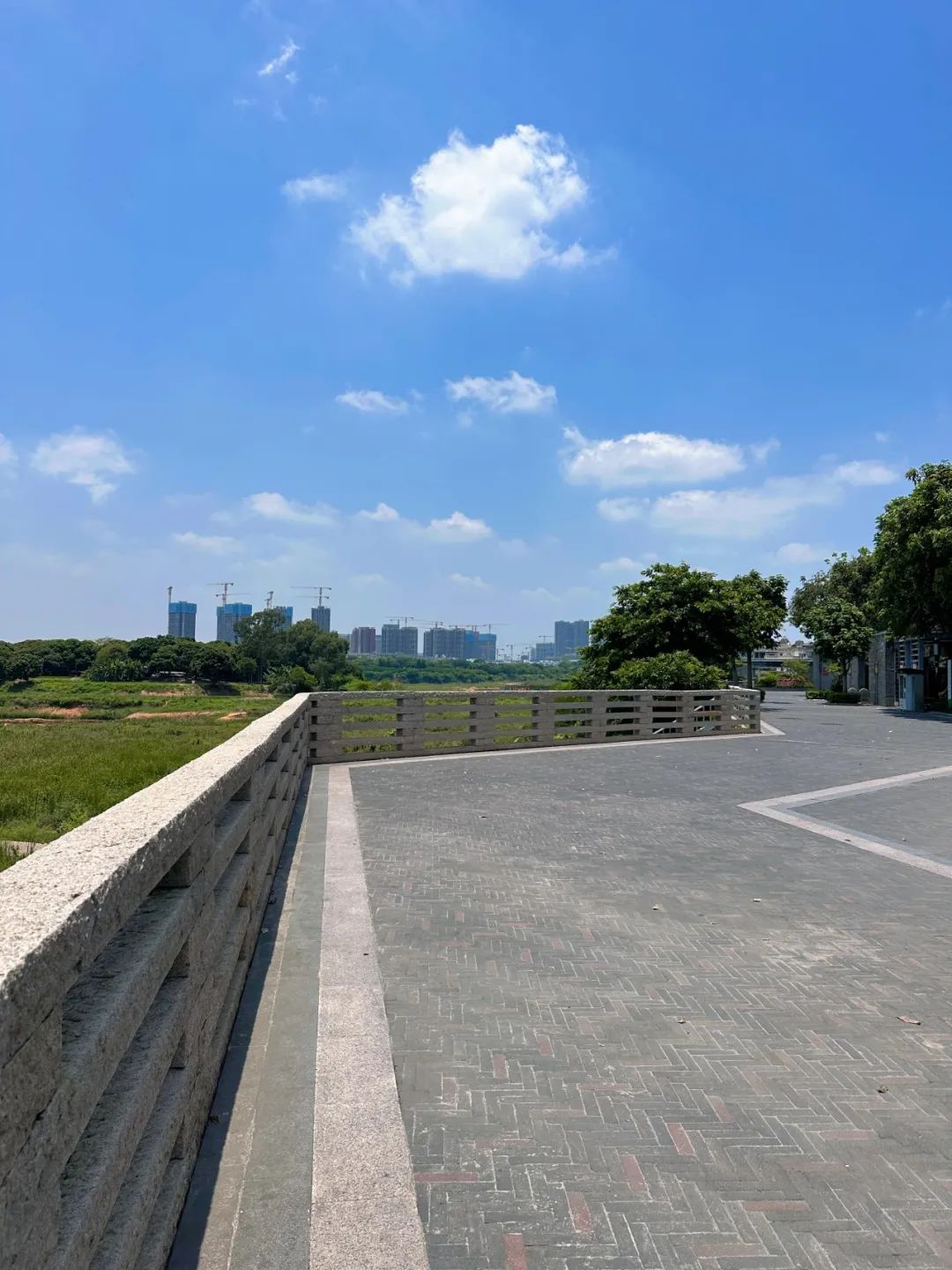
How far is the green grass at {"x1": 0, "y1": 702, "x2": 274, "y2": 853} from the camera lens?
5.62 m

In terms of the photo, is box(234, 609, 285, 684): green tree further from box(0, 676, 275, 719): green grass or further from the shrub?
the shrub

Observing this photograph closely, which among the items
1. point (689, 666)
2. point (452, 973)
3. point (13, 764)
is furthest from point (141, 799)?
point (689, 666)

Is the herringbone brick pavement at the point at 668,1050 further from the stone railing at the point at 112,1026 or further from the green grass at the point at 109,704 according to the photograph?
the green grass at the point at 109,704

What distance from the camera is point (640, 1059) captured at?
11.7ft

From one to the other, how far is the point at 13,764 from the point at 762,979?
712 cm

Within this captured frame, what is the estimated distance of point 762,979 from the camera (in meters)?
4.47

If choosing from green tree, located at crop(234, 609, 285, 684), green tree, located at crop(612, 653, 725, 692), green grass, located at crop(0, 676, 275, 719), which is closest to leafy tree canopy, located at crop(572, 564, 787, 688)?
green tree, located at crop(612, 653, 725, 692)

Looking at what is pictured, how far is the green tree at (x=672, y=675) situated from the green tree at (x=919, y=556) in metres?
13.3

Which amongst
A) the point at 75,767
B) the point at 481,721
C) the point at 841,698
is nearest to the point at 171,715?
the point at 481,721

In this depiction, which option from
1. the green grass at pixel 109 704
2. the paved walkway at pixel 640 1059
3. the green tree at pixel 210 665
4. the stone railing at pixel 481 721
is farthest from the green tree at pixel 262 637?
the paved walkway at pixel 640 1059

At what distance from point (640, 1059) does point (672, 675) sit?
819 inches

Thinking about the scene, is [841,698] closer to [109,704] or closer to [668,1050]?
[109,704]

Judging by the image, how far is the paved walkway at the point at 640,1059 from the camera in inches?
99.0

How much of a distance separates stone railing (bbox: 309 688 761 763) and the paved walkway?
5.53m
